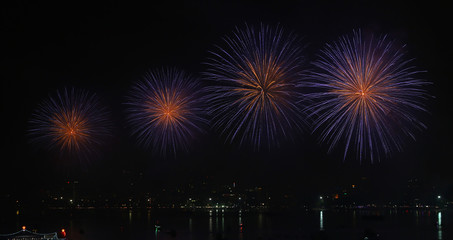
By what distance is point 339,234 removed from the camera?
87250 millimetres

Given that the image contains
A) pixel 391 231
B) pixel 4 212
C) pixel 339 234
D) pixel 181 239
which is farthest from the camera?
pixel 4 212

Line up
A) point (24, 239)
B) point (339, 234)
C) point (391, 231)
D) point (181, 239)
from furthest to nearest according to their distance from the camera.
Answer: point (391, 231) → point (339, 234) → point (181, 239) → point (24, 239)

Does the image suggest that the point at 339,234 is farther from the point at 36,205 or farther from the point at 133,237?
the point at 36,205

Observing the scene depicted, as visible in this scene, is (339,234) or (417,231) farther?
(417,231)

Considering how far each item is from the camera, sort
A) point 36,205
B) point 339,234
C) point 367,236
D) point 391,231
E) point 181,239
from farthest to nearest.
A: point 36,205, point 391,231, point 339,234, point 181,239, point 367,236

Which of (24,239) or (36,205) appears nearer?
(24,239)

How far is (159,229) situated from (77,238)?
20183mm

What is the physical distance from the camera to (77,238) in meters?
81.9

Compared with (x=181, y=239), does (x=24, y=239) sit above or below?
above

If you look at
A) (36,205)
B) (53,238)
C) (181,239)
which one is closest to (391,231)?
(181,239)

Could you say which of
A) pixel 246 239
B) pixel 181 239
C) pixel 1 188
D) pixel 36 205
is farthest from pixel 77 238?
pixel 36 205

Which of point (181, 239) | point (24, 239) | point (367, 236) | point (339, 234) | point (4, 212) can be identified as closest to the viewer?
point (24, 239)

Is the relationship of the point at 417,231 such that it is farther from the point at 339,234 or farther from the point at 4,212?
the point at 4,212

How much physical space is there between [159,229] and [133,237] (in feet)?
55.9
